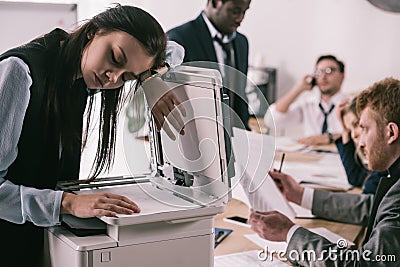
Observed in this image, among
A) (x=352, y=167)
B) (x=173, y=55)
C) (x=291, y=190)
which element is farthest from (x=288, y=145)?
(x=173, y=55)

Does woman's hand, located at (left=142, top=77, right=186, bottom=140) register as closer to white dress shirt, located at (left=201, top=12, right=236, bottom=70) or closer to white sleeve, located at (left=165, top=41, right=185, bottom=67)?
white sleeve, located at (left=165, top=41, right=185, bottom=67)

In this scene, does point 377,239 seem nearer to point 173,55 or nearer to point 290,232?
point 290,232

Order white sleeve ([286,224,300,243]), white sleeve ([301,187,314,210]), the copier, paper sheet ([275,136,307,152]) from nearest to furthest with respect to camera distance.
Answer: the copier, white sleeve ([286,224,300,243]), white sleeve ([301,187,314,210]), paper sheet ([275,136,307,152])

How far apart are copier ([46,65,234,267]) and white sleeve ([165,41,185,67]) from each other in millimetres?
67

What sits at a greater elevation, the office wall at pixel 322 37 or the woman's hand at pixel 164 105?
the office wall at pixel 322 37

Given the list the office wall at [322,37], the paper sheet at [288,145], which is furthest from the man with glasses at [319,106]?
the office wall at [322,37]

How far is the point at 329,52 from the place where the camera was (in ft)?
15.8

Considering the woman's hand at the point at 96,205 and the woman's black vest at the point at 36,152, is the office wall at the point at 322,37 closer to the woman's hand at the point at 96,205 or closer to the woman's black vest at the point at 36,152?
the woman's black vest at the point at 36,152

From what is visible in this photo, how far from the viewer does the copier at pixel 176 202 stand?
1328 millimetres

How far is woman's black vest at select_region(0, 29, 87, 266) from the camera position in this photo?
4.74 feet

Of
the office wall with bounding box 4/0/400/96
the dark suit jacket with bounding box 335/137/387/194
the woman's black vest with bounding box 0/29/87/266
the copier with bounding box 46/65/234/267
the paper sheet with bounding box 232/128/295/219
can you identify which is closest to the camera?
the copier with bounding box 46/65/234/267

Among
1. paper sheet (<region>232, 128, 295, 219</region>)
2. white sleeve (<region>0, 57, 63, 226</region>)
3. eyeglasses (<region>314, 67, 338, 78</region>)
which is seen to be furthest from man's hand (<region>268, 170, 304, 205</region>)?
eyeglasses (<region>314, 67, 338, 78</region>)

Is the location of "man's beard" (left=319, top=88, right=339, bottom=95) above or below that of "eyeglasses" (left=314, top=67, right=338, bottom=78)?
below

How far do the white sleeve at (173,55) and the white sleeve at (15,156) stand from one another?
0.37 meters
